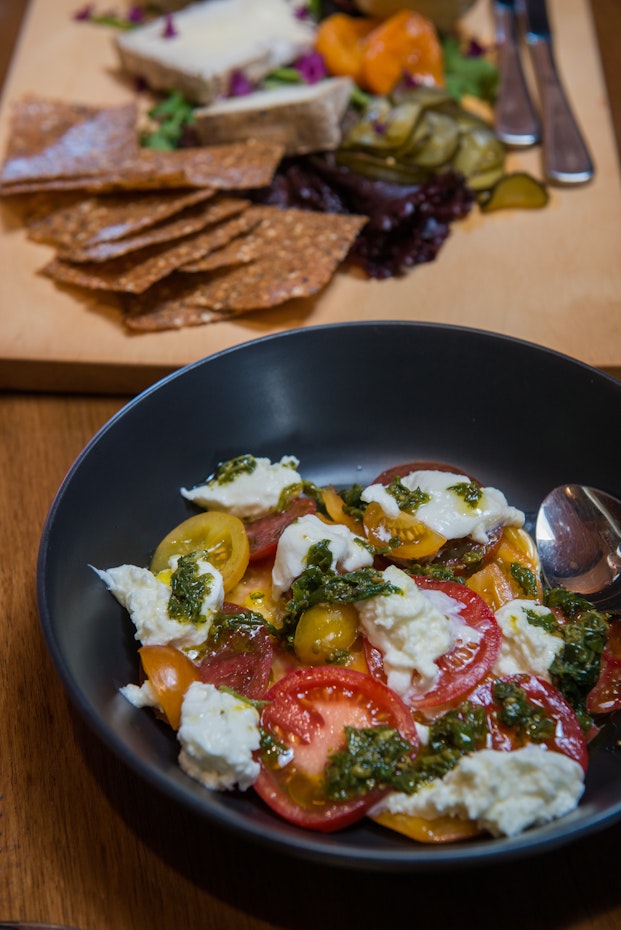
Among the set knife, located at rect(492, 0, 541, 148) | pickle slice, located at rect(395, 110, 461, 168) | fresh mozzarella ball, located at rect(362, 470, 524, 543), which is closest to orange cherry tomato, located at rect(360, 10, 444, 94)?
knife, located at rect(492, 0, 541, 148)

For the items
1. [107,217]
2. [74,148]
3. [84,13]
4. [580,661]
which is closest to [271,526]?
[580,661]

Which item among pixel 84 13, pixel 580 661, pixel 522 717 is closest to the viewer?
pixel 522 717

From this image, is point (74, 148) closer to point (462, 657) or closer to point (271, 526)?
point (271, 526)

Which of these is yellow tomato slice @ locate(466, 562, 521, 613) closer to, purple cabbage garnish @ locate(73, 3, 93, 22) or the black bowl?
the black bowl

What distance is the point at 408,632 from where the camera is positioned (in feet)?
5.63

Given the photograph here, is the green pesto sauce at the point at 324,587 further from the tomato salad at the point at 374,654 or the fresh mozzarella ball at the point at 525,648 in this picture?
the fresh mozzarella ball at the point at 525,648

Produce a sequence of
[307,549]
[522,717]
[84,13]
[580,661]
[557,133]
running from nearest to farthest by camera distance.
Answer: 1. [522,717]
2. [580,661]
3. [307,549]
4. [557,133]
5. [84,13]

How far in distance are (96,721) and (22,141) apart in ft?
8.60

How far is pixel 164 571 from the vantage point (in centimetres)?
192

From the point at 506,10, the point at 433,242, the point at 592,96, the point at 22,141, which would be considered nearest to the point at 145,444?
the point at 433,242

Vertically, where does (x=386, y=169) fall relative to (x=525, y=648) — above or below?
above

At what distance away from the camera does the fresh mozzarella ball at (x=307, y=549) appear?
6.12 ft

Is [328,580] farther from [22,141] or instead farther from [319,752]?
[22,141]

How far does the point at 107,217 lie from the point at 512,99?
1.81 m
